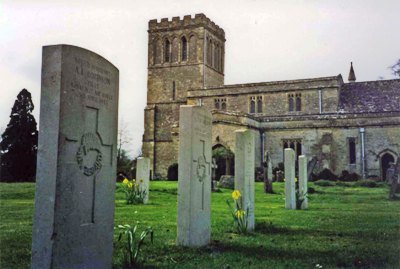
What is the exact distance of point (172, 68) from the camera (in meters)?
48.2

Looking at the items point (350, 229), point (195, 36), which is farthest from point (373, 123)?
point (350, 229)

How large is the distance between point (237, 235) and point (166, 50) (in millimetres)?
42225

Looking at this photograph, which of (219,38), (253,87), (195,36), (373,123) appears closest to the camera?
(373,123)

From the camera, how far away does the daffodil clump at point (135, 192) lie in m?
15.4

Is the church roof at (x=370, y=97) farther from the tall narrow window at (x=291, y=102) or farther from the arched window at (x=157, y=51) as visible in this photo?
the arched window at (x=157, y=51)

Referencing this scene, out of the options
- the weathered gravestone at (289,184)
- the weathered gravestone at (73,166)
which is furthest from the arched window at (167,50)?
the weathered gravestone at (73,166)

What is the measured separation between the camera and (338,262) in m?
6.01

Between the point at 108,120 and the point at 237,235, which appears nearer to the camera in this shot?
the point at 108,120

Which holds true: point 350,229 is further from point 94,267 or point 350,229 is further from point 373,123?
point 373,123

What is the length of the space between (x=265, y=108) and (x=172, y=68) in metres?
11.5

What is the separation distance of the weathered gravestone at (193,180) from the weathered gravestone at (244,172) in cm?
151

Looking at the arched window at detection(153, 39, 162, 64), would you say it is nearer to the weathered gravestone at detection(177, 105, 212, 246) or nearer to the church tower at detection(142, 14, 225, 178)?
the church tower at detection(142, 14, 225, 178)

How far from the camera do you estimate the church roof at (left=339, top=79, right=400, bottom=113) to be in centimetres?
3800

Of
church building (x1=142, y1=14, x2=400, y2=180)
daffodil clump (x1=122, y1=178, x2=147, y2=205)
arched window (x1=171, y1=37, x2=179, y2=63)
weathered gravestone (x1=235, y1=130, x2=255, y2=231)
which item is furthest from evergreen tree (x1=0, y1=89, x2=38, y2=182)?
weathered gravestone (x1=235, y1=130, x2=255, y2=231)
